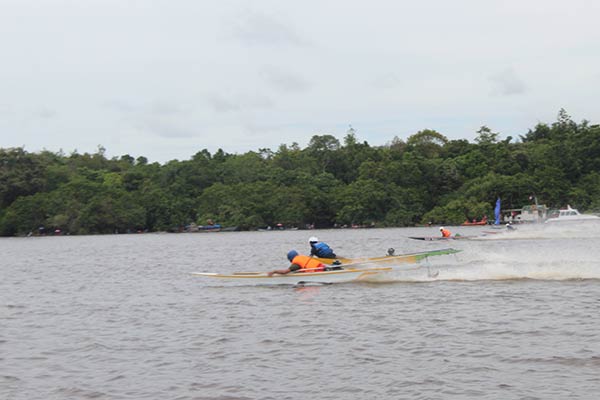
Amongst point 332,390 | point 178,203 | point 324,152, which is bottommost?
point 332,390

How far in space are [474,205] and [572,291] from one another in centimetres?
8370

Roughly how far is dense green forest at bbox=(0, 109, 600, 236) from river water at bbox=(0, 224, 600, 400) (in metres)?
76.9

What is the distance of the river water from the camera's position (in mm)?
→ 13609

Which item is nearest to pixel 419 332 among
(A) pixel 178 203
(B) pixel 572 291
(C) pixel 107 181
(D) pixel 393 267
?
(B) pixel 572 291

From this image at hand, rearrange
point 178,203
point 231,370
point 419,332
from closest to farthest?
point 231,370 → point 419,332 → point 178,203

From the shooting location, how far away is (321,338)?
704 inches

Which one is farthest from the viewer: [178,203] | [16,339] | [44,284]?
[178,203]

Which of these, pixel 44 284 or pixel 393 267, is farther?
pixel 44 284

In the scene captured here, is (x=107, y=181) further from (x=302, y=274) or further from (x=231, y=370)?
(x=231, y=370)

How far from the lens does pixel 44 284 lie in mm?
34156

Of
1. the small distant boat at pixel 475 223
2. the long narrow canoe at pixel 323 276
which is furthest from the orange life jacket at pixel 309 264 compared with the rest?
the small distant boat at pixel 475 223

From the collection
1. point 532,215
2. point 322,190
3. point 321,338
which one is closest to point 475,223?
point 532,215

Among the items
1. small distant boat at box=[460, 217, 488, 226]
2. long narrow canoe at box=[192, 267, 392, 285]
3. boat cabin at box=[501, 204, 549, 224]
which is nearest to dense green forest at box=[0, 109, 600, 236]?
small distant boat at box=[460, 217, 488, 226]

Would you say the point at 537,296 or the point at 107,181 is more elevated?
the point at 107,181
